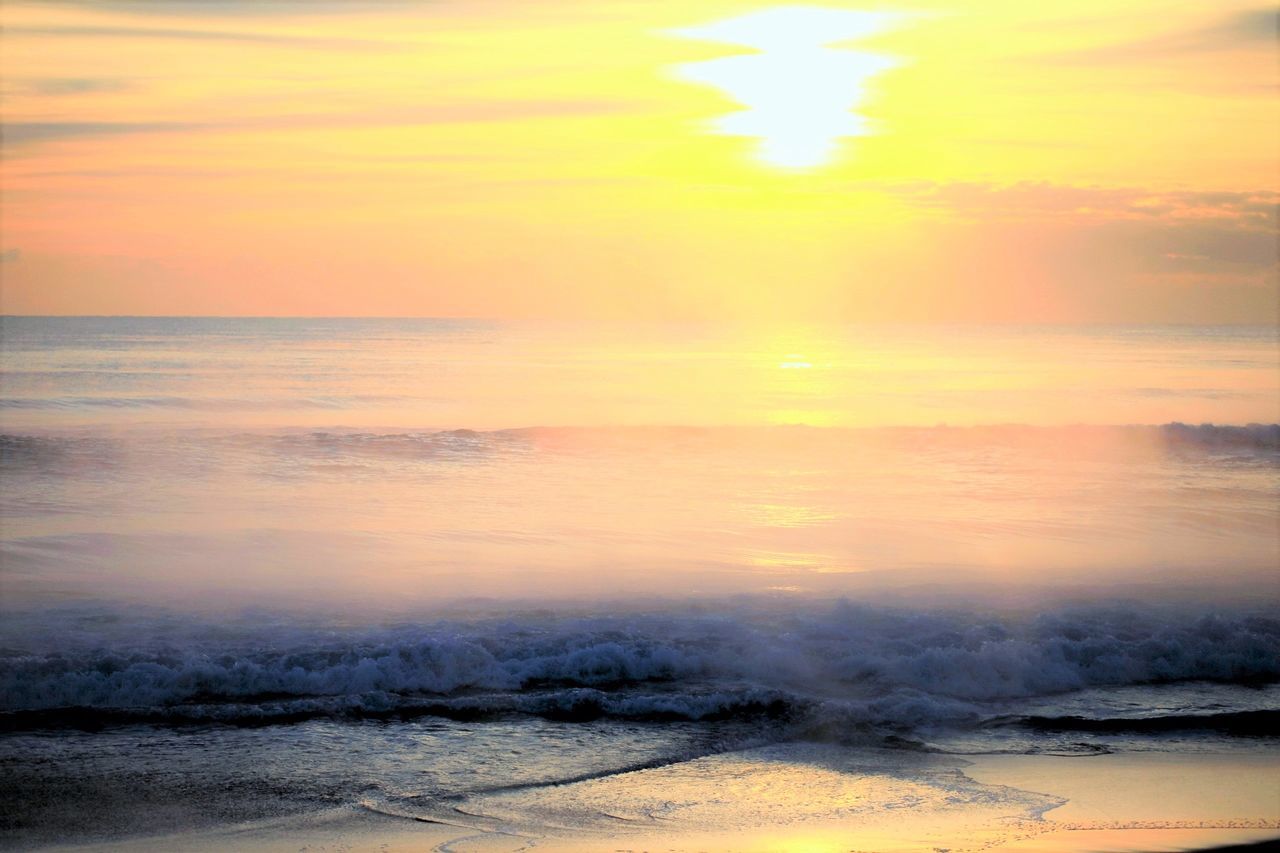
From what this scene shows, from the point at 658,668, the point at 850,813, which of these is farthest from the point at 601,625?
the point at 850,813

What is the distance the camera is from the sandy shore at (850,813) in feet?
20.7

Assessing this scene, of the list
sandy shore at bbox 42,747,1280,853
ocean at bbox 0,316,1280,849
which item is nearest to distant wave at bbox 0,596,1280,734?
ocean at bbox 0,316,1280,849

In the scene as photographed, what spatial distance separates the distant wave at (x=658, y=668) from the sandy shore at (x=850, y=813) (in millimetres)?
1175

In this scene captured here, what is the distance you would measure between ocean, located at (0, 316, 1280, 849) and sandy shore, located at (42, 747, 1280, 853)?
1.9 inches

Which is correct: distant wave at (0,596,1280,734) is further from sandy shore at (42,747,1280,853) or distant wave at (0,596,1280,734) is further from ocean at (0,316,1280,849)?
sandy shore at (42,747,1280,853)

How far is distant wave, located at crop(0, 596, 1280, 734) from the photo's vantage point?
352 inches

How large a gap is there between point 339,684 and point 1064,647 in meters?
6.49

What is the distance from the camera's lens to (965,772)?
766 centimetres

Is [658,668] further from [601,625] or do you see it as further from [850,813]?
[850,813]

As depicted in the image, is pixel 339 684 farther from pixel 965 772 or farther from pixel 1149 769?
pixel 1149 769

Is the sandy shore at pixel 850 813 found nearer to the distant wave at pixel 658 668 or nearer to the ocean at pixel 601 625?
the ocean at pixel 601 625

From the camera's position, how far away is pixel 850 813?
6.83 meters

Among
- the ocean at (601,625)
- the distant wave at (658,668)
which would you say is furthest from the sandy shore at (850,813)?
the distant wave at (658,668)

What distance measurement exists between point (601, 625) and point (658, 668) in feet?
3.70
